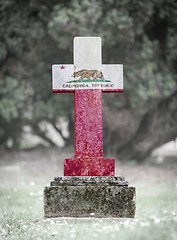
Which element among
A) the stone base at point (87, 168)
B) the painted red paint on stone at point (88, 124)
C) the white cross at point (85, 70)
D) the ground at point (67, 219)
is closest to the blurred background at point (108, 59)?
the ground at point (67, 219)

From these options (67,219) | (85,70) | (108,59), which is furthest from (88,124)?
(108,59)

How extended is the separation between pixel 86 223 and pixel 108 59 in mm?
7158

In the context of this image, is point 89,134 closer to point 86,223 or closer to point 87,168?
point 87,168

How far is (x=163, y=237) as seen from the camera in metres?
3.40

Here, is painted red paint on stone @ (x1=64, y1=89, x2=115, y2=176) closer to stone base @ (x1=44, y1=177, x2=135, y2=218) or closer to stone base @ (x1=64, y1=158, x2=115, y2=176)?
stone base @ (x1=64, y1=158, x2=115, y2=176)

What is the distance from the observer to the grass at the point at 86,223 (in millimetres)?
3646

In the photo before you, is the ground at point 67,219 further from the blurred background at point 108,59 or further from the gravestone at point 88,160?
the blurred background at point 108,59

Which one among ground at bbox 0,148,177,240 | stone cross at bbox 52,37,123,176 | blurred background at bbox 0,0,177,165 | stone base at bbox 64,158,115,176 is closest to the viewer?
ground at bbox 0,148,177,240

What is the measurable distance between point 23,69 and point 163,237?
861 cm

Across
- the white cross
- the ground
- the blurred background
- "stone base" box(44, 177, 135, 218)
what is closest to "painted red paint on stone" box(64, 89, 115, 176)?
the white cross

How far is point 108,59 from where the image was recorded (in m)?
10.9

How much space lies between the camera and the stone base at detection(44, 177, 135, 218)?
4.71 meters

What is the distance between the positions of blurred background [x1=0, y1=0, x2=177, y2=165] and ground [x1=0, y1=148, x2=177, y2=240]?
1.20 meters

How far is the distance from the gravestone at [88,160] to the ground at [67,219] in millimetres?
199
